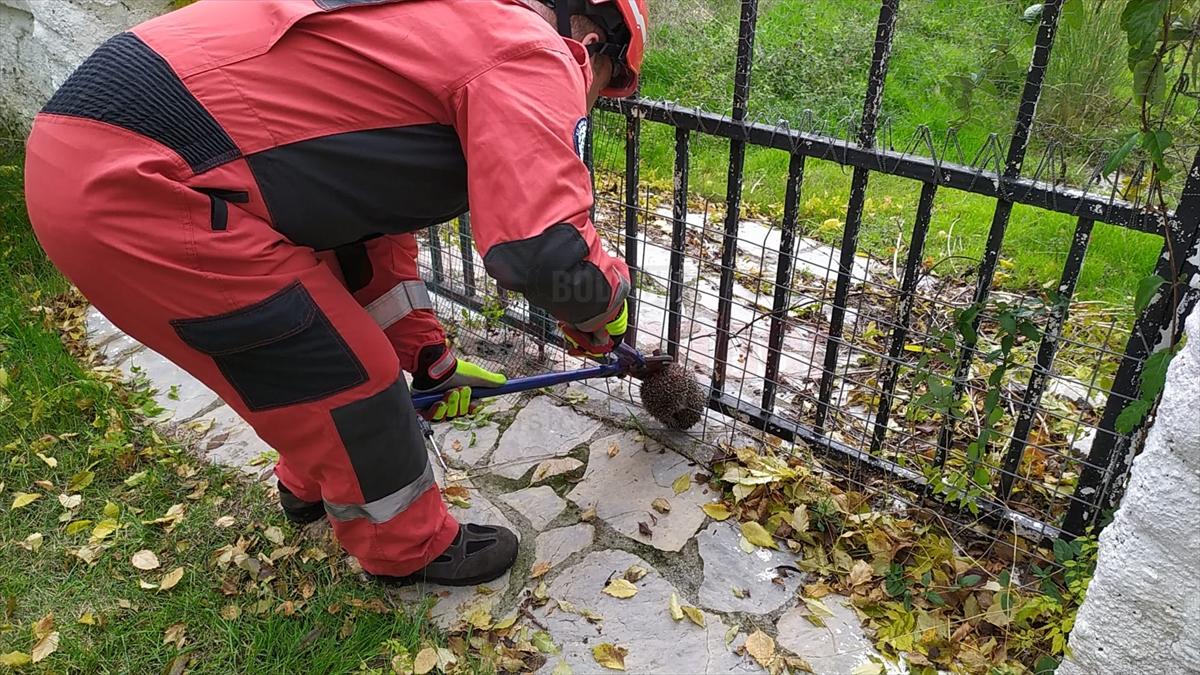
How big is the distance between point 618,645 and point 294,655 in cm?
95

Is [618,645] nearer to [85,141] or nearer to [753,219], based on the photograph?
[85,141]

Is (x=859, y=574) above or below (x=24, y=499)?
above

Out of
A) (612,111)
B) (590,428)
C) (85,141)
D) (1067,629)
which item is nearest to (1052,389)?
(1067,629)

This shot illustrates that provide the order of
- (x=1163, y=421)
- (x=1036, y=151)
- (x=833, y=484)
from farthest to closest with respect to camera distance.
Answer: (x=833, y=484)
(x=1036, y=151)
(x=1163, y=421)

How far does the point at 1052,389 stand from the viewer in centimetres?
333

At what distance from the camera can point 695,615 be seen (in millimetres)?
2480

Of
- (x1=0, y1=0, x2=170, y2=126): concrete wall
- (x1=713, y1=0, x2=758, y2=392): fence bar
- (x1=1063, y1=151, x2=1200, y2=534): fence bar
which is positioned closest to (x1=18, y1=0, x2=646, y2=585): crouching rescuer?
(x1=713, y1=0, x2=758, y2=392): fence bar

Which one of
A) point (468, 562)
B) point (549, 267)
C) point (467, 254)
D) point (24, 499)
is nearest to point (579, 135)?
point (549, 267)

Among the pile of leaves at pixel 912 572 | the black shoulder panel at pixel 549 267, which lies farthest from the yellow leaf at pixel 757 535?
the black shoulder panel at pixel 549 267

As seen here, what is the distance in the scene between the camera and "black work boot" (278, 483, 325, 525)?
9.25 ft

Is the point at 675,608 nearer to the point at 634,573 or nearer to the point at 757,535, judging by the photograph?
the point at 634,573

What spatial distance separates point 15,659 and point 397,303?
1.56 m

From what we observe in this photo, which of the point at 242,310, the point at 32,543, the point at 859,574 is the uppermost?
the point at 242,310

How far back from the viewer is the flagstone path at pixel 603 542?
2.41 metres
